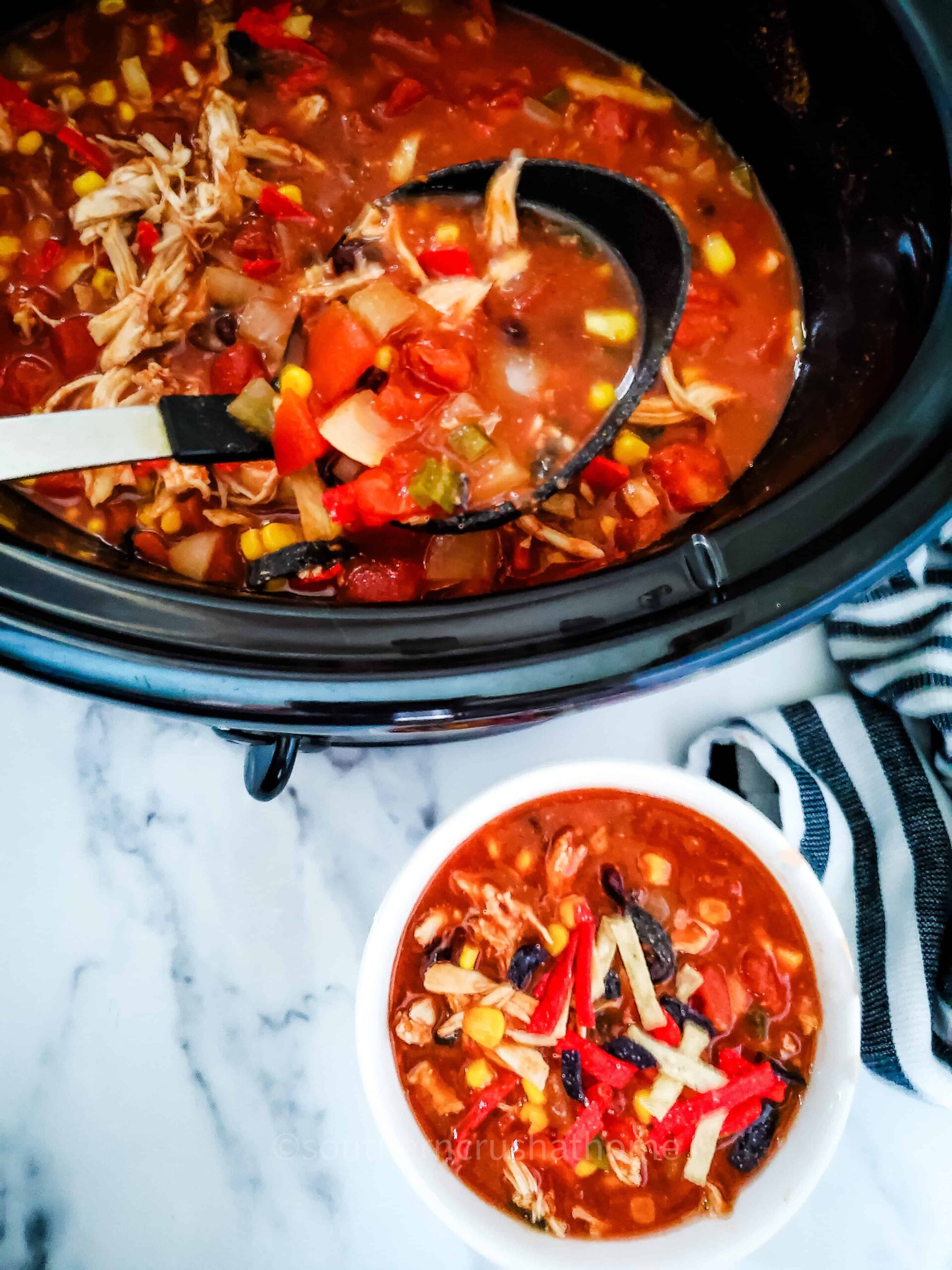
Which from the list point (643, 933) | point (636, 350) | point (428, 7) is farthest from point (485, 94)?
point (643, 933)

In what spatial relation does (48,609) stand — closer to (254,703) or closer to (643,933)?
(254,703)

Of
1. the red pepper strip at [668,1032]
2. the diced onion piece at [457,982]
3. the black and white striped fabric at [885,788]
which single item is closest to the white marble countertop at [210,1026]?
the black and white striped fabric at [885,788]

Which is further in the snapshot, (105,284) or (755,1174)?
(105,284)

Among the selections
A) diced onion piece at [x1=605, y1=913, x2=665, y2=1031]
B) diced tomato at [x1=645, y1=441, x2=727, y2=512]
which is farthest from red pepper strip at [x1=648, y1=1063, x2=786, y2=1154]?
diced tomato at [x1=645, y1=441, x2=727, y2=512]

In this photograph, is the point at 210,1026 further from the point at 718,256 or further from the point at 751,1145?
the point at 718,256

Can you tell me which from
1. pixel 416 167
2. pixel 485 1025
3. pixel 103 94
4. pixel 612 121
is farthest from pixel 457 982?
pixel 103 94

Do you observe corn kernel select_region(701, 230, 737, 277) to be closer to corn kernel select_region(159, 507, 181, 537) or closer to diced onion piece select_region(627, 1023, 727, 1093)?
corn kernel select_region(159, 507, 181, 537)
